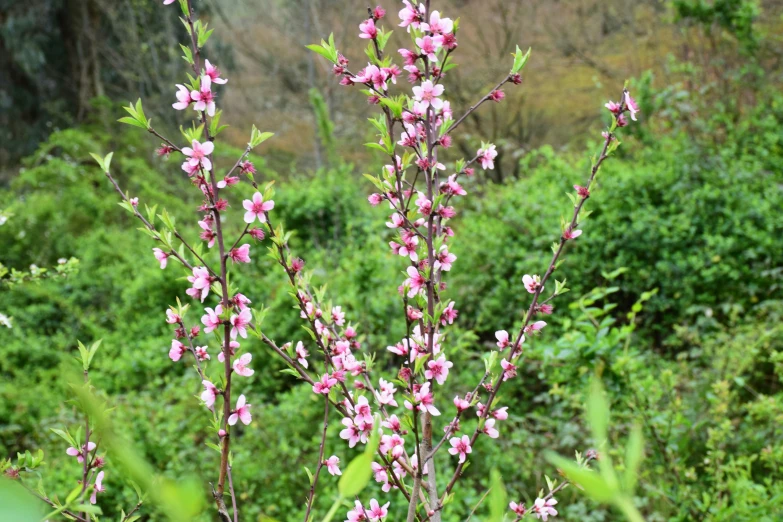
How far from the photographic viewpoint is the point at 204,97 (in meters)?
1.20

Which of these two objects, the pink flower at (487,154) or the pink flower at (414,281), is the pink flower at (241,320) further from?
the pink flower at (487,154)

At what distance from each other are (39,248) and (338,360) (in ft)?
24.6

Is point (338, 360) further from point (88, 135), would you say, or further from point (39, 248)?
point (88, 135)

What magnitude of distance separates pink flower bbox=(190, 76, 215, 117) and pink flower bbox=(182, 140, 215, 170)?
7 cm

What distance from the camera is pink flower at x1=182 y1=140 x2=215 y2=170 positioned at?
A: 115 centimetres

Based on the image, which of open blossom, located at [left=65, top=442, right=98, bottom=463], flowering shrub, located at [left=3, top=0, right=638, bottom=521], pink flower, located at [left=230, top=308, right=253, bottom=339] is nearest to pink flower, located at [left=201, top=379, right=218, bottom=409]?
flowering shrub, located at [left=3, top=0, right=638, bottom=521]

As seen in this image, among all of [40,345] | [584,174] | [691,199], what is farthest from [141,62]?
[691,199]

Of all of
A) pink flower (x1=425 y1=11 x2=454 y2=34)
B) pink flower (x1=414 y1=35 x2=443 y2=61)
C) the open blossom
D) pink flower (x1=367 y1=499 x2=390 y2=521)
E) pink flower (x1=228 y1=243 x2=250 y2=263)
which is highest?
pink flower (x1=425 y1=11 x2=454 y2=34)

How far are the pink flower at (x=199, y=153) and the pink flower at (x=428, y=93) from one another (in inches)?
16.4

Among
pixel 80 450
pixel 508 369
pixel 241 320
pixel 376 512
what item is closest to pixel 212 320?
pixel 241 320

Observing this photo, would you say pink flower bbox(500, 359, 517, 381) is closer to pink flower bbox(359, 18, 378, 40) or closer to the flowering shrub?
the flowering shrub

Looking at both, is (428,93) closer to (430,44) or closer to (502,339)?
(430,44)

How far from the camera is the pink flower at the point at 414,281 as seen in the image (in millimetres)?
1314

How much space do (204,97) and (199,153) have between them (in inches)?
4.7
